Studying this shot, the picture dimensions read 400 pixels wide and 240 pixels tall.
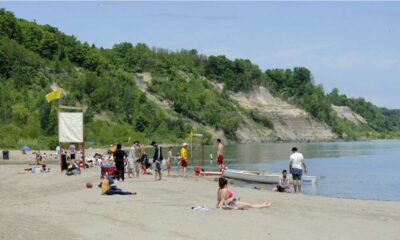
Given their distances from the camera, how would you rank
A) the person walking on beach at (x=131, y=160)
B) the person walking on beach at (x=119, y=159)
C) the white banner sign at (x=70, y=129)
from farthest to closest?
the white banner sign at (x=70, y=129) → the person walking on beach at (x=131, y=160) → the person walking on beach at (x=119, y=159)

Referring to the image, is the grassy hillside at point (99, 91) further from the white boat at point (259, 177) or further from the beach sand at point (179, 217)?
the beach sand at point (179, 217)

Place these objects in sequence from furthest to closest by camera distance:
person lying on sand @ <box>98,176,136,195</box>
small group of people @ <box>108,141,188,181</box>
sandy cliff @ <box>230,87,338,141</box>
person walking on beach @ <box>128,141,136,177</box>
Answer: sandy cliff @ <box>230,87,338,141</box> < person walking on beach @ <box>128,141,136,177</box> < small group of people @ <box>108,141,188,181</box> < person lying on sand @ <box>98,176,136,195</box>

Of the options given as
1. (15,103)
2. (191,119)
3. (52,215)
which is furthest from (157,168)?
(191,119)

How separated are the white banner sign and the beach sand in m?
10.2

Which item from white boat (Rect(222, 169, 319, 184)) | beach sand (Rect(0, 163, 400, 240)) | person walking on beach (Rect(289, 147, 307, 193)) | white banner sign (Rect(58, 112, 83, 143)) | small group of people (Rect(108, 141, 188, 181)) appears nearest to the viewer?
beach sand (Rect(0, 163, 400, 240))

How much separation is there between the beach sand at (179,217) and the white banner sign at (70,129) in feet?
33.4

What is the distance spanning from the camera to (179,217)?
17.2 m

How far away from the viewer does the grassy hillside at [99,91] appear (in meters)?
85.1

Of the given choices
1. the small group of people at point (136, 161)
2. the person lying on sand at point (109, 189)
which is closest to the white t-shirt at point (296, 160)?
the small group of people at point (136, 161)

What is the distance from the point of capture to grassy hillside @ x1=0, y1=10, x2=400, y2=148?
8512 cm

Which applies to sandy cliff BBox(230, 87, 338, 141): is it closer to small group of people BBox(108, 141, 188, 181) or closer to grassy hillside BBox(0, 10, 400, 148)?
grassy hillside BBox(0, 10, 400, 148)

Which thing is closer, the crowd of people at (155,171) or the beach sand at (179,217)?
the beach sand at (179,217)

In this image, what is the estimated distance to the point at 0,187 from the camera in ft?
93.8

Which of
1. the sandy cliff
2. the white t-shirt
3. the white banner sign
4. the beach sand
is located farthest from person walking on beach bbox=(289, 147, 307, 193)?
the sandy cliff
